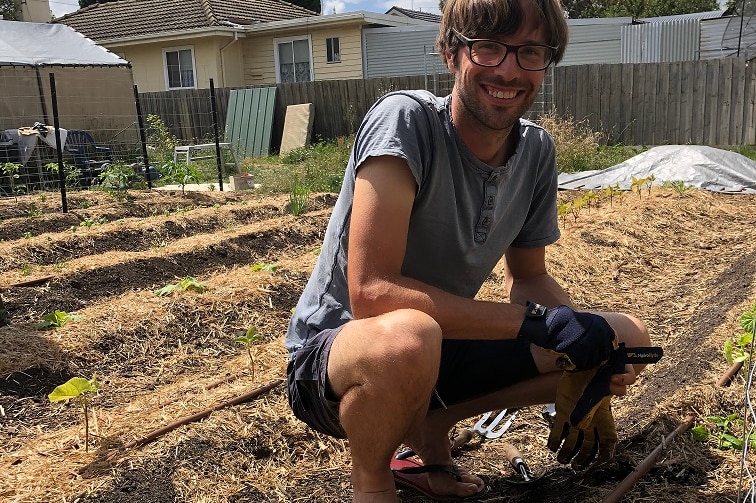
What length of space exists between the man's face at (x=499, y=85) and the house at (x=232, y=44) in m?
15.8

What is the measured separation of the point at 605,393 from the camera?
6.12ft

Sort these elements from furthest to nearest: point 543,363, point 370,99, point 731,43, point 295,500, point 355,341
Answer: point 370,99 < point 731,43 < point 295,500 < point 543,363 < point 355,341

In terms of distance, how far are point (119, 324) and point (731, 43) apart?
1192cm

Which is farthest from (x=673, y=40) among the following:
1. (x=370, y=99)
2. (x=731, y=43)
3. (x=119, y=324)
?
(x=119, y=324)

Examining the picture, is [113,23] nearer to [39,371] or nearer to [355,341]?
[39,371]

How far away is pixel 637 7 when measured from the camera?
32.6 meters

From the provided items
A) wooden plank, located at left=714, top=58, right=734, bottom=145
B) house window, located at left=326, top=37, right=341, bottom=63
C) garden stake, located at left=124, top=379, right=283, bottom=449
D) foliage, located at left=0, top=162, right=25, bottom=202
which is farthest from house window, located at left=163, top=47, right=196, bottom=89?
garden stake, located at left=124, top=379, right=283, bottom=449

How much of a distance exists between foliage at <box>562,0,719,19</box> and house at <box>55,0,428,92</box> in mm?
18126

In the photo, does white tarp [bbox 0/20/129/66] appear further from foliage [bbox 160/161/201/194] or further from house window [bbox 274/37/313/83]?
house window [bbox 274/37/313/83]

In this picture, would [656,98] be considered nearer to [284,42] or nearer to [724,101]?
[724,101]

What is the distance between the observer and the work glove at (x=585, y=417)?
6.13 feet

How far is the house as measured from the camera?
17469 mm

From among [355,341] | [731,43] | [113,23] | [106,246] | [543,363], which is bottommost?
[106,246]

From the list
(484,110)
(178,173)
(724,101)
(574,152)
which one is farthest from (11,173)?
(724,101)
